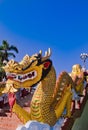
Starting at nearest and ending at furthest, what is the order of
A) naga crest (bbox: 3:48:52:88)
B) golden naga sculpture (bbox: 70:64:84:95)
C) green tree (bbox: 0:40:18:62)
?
1. naga crest (bbox: 3:48:52:88)
2. golden naga sculpture (bbox: 70:64:84:95)
3. green tree (bbox: 0:40:18:62)

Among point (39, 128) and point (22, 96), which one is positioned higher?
point (22, 96)

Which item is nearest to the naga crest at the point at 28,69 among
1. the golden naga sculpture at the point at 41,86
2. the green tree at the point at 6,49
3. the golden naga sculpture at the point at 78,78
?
the golden naga sculpture at the point at 41,86

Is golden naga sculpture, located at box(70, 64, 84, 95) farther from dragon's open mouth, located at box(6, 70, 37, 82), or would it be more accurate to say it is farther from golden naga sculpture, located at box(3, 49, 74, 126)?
dragon's open mouth, located at box(6, 70, 37, 82)

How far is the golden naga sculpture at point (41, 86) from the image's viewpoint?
311 inches

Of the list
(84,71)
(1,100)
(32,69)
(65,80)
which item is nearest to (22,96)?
(1,100)

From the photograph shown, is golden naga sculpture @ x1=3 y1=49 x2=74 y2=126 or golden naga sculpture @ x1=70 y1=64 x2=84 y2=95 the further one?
golden naga sculpture @ x1=70 y1=64 x2=84 y2=95

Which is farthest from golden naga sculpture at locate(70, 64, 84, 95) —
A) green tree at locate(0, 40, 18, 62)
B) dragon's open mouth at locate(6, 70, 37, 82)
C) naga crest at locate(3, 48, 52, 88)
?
green tree at locate(0, 40, 18, 62)

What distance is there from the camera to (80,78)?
10.2 m

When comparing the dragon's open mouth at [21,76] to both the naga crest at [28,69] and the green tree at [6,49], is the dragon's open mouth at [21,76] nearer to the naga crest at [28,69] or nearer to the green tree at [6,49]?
the naga crest at [28,69]

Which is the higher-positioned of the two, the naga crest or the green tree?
the green tree

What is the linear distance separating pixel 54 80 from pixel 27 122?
114 cm

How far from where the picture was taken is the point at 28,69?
8008mm

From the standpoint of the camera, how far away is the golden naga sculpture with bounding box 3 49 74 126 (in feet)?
25.9

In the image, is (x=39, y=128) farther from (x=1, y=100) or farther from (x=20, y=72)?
(x=1, y=100)
